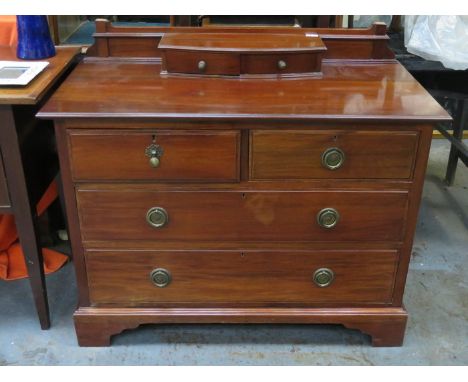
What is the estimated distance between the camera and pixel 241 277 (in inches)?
62.3

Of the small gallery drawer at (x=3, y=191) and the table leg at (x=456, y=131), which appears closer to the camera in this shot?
the small gallery drawer at (x=3, y=191)

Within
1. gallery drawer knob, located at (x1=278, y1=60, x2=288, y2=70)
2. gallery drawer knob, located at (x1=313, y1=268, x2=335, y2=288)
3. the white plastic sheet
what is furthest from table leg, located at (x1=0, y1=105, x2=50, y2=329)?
the white plastic sheet

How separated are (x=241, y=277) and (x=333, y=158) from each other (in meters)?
0.45

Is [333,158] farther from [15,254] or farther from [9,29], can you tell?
[15,254]

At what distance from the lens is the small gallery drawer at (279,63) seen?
1.53 m

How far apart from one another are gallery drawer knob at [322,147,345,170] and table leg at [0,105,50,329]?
31.6 inches

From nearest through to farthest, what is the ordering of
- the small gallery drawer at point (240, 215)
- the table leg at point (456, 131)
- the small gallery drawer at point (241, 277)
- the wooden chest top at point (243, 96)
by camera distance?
the wooden chest top at point (243, 96), the small gallery drawer at point (240, 215), the small gallery drawer at point (241, 277), the table leg at point (456, 131)

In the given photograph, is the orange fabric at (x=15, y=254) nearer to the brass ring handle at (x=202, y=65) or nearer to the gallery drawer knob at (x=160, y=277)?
the gallery drawer knob at (x=160, y=277)

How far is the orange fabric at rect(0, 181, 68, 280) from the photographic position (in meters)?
1.99

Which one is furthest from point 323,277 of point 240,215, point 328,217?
point 240,215

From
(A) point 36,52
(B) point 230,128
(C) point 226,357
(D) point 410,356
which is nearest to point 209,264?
(C) point 226,357

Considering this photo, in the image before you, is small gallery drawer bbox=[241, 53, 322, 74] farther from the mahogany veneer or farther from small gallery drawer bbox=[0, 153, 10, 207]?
small gallery drawer bbox=[0, 153, 10, 207]

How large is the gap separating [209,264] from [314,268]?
303 millimetres

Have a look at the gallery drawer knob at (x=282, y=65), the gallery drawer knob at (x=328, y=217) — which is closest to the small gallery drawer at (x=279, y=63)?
the gallery drawer knob at (x=282, y=65)
